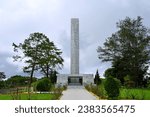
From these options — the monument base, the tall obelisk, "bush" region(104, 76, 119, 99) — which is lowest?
"bush" region(104, 76, 119, 99)

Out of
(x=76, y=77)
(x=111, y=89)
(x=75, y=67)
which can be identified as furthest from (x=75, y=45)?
(x=111, y=89)

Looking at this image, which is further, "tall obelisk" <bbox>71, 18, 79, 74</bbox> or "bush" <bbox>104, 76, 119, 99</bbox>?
"tall obelisk" <bbox>71, 18, 79, 74</bbox>

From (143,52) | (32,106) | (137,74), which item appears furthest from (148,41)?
(32,106)

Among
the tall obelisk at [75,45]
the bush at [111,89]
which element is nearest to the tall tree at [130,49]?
the tall obelisk at [75,45]

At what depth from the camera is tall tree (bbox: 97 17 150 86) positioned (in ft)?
135

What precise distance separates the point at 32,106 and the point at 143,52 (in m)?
37.1

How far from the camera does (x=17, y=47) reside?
140 ft

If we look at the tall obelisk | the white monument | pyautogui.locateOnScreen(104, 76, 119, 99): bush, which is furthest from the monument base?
pyautogui.locateOnScreen(104, 76, 119, 99): bush

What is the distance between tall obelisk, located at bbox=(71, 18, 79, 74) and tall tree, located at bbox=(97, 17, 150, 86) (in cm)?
514

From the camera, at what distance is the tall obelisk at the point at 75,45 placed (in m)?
46.1

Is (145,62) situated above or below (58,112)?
above

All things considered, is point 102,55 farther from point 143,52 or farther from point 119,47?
point 143,52

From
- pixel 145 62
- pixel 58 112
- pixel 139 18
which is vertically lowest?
pixel 58 112

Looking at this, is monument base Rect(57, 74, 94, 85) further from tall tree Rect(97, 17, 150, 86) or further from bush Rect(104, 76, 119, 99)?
bush Rect(104, 76, 119, 99)
